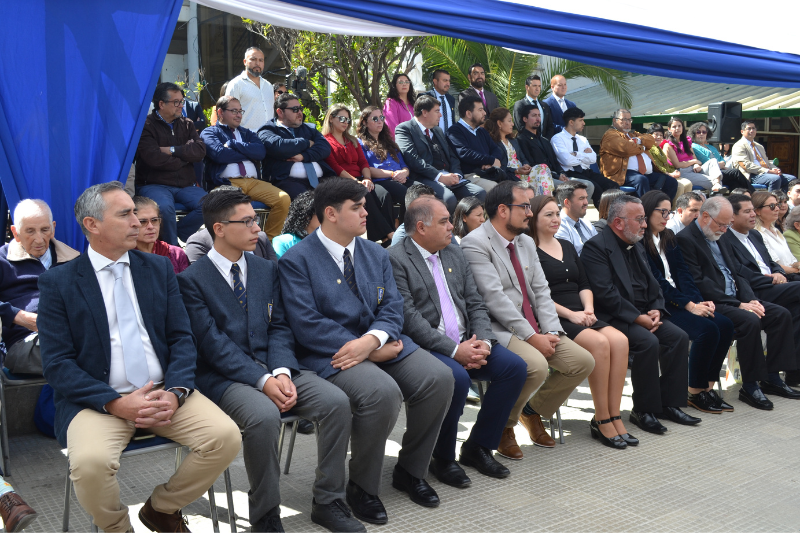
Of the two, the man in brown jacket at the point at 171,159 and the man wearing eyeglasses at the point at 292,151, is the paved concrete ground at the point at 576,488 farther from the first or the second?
the man wearing eyeglasses at the point at 292,151

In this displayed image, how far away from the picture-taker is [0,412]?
3.51m

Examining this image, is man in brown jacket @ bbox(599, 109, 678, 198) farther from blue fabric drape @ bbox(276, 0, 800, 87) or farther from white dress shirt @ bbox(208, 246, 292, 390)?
white dress shirt @ bbox(208, 246, 292, 390)

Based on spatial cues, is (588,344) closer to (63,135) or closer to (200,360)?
(200,360)

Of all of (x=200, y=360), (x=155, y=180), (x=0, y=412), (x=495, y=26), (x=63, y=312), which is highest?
(x=495, y=26)

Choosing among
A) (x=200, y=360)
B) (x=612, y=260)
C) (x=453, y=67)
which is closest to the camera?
(x=200, y=360)

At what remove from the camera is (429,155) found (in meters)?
7.33

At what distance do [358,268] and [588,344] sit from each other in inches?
65.2

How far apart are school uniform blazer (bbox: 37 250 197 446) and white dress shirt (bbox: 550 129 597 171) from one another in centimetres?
642

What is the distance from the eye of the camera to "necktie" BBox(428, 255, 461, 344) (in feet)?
13.3

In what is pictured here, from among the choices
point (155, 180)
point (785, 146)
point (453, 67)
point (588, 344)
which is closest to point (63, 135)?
point (155, 180)

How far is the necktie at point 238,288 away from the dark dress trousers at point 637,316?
246 cm

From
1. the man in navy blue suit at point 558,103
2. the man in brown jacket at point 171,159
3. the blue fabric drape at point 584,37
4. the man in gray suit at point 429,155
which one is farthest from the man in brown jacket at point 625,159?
the man in brown jacket at point 171,159

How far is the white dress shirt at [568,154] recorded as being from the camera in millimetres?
8680

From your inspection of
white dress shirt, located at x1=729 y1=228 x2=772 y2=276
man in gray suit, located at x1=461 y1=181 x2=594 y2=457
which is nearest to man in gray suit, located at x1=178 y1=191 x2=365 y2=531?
man in gray suit, located at x1=461 y1=181 x2=594 y2=457
